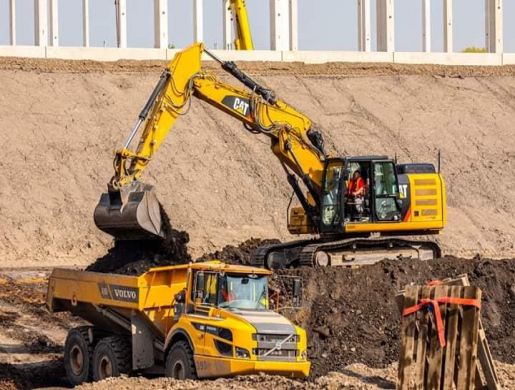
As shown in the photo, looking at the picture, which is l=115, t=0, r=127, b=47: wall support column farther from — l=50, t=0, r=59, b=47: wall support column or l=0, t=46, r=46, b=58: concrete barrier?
l=0, t=46, r=46, b=58: concrete barrier

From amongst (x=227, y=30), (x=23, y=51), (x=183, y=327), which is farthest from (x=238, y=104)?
(x=227, y=30)

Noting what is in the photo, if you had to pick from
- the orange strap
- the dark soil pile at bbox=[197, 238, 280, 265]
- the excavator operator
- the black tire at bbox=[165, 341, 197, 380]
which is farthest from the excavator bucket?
the orange strap

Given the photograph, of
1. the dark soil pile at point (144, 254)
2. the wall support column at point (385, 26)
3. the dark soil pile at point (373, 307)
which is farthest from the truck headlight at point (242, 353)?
the wall support column at point (385, 26)

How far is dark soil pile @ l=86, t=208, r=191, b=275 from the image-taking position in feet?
72.1

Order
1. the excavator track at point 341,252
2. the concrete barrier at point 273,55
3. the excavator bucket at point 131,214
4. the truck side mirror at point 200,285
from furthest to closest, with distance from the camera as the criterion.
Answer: the concrete barrier at point 273,55, the excavator track at point 341,252, the excavator bucket at point 131,214, the truck side mirror at point 200,285

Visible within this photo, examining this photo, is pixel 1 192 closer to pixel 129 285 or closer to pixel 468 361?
pixel 129 285

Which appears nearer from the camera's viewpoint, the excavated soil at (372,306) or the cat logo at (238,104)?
the excavated soil at (372,306)

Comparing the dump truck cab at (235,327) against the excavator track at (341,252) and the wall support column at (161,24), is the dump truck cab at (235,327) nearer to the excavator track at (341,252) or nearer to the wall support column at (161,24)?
the excavator track at (341,252)

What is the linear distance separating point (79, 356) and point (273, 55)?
2500 cm

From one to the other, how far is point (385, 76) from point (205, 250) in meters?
14.9

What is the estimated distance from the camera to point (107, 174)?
3316 cm

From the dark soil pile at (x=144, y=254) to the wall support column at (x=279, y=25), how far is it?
73.4 feet

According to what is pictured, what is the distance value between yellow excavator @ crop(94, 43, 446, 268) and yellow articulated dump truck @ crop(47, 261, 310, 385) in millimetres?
4355

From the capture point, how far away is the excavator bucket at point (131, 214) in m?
20.7
